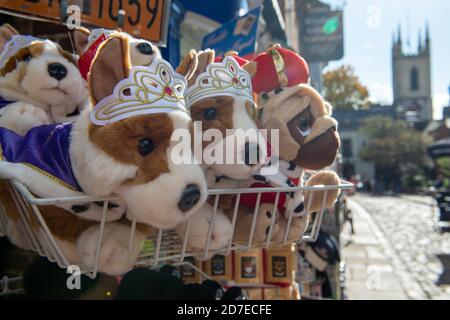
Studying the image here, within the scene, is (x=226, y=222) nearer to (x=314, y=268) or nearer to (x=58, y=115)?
(x=58, y=115)

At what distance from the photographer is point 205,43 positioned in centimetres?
260

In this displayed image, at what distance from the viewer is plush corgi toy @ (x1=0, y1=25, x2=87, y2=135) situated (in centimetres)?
121

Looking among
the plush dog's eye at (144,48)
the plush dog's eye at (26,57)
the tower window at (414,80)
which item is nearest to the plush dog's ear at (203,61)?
the plush dog's eye at (144,48)

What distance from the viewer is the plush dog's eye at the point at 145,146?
2.96ft

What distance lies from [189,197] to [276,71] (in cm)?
62

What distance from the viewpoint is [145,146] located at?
2.98 ft

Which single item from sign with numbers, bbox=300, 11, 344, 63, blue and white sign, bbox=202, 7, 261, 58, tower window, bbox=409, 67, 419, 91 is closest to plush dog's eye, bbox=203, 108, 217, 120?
blue and white sign, bbox=202, 7, 261, 58

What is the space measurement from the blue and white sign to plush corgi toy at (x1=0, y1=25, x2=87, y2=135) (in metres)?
1.13

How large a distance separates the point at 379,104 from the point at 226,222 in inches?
1885

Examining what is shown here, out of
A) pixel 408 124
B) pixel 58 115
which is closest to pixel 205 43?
pixel 58 115

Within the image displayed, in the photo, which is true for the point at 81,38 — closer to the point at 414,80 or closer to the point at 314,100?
the point at 314,100

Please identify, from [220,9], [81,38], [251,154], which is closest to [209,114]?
[251,154]

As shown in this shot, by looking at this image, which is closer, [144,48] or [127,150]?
[127,150]

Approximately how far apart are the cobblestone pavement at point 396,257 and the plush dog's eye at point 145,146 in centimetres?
94
